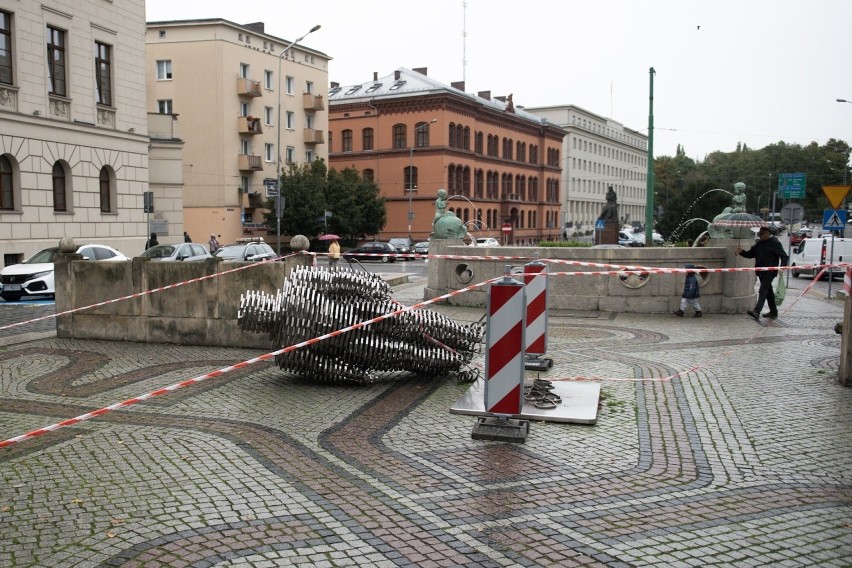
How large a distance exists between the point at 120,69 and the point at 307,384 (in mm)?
25726

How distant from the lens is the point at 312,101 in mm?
57469

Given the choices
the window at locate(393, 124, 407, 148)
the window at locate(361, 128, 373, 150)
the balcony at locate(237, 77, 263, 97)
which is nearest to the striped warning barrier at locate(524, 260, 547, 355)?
the balcony at locate(237, 77, 263, 97)

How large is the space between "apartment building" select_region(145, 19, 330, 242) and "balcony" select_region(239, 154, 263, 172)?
67 mm

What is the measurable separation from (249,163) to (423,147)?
62.2 ft

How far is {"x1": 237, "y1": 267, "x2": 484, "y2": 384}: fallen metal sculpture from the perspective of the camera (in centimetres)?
848

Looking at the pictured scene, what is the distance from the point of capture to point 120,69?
30.2 metres

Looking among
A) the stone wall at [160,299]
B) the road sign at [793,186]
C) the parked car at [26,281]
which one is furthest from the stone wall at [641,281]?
the road sign at [793,186]

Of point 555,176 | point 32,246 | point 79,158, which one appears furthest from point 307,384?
point 555,176

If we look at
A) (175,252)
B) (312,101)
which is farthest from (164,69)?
(175,252)

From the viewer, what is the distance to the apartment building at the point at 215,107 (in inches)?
1957

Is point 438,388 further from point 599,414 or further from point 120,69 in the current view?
point 120,69

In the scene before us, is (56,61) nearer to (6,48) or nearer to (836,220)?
(6,48)

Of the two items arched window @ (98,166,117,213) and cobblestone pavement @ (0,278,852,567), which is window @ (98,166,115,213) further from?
cobblestone pavement @ (0,278,852,567)

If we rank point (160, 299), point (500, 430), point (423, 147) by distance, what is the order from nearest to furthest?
1. point (500, 430)
2. point (160, 299)
3. point (423, 147)
